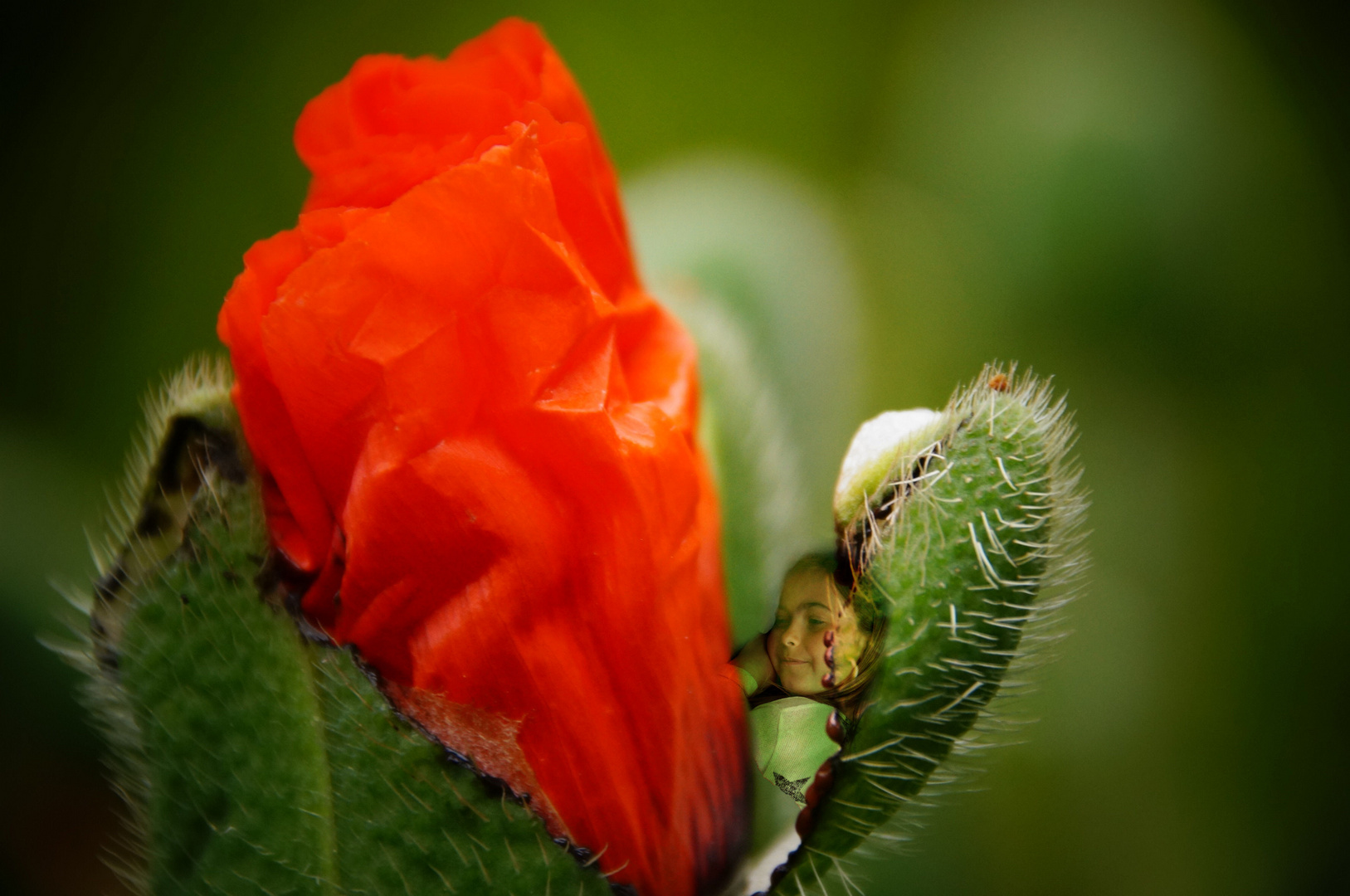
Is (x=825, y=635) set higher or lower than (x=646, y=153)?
lower

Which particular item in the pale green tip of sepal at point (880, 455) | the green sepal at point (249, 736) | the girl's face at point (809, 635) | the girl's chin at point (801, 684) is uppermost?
the pale green tip of sepal at point (880, 455)

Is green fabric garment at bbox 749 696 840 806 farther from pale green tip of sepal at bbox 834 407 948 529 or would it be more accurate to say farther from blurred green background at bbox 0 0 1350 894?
blurred green background at bbox 0 0 1350 894

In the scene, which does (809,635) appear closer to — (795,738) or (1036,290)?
(795,738)

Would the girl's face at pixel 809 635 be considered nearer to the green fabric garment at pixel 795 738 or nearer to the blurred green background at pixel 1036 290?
the green fabric garment at pixel 795 738

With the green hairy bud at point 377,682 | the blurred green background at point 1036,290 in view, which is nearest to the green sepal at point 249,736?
the green hairy bud at point 377,682

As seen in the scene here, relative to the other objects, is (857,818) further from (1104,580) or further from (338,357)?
(1104,580)

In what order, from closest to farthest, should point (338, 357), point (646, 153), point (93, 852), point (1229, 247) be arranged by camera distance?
point (338, 357), point (93, 852), point (1229, 247), point (646, 153)

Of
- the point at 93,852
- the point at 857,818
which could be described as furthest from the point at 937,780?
the point at 93,852

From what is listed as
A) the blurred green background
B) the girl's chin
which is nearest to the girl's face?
the girl's chin
